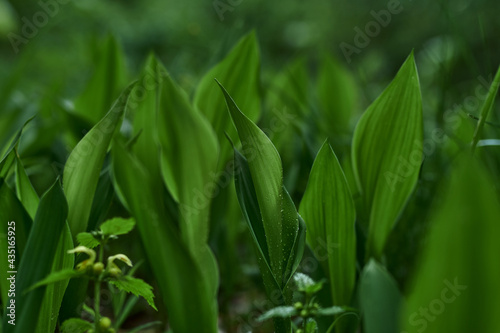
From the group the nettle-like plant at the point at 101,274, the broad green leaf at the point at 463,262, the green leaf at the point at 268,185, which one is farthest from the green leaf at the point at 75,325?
the broad green leaf at the point at 463,262

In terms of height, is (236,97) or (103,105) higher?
(103,105)

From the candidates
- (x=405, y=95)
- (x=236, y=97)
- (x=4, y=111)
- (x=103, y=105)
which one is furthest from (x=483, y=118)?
(x=4, y=111)

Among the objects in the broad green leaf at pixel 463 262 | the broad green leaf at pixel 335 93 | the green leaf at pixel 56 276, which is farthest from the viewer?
the broad green leaf at pixel 335 93

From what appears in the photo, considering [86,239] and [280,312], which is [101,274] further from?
[280,312]

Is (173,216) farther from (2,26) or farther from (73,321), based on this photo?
(2,26)

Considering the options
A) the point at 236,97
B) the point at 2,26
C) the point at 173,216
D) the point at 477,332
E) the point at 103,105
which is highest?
the point at 2,26

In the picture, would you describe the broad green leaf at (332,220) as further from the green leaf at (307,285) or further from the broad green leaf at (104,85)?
the broad green leaf at (104,85)
